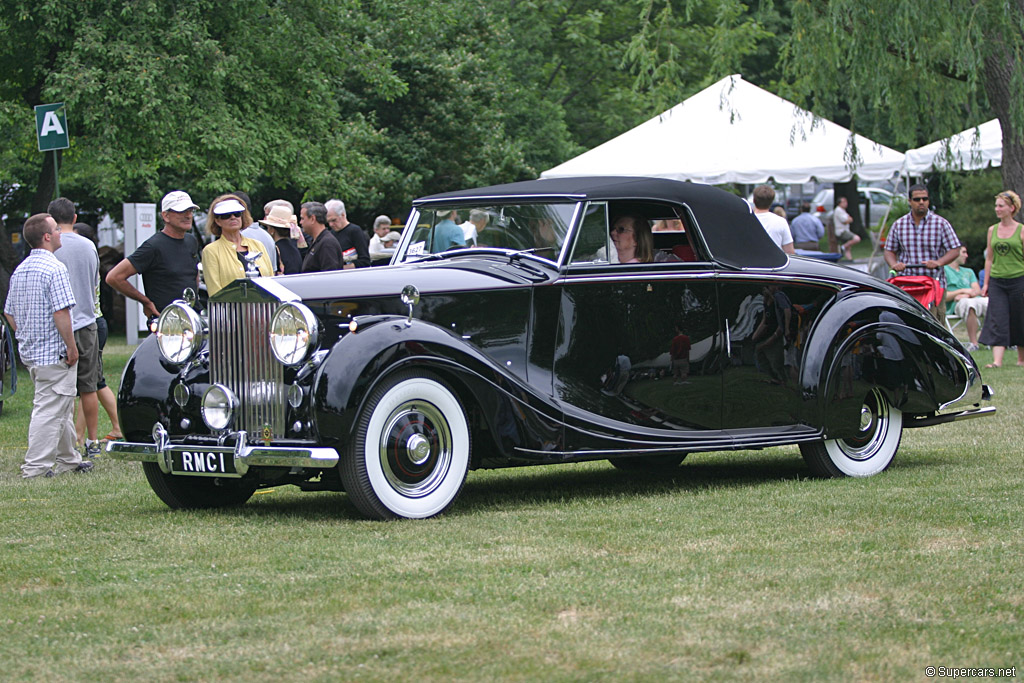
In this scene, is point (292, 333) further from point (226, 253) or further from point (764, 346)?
point (764, 346)

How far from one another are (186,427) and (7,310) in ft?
10.1

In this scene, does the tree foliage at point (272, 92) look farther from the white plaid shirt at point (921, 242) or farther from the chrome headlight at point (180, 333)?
the chrome headlight at point (180, 333)

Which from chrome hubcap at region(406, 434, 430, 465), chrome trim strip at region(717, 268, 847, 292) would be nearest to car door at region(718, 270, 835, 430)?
chrome trim strip at region(717, 268, 847, 292)

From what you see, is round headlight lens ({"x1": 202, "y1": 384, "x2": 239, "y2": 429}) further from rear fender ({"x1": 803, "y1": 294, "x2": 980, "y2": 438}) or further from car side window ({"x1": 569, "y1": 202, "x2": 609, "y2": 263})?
rear fender ({"x1": 803, "y1": 294, "x2": 980, "y2": 438})

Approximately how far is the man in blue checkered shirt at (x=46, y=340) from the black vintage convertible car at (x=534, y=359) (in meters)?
1.96

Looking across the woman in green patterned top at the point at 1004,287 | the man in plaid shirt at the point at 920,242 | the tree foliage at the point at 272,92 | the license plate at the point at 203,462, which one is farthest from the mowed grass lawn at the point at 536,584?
the tree foliage at the point at 272,92

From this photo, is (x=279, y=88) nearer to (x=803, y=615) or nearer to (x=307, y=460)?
(x=307, y=460)

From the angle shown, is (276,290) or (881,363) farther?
(881,363)

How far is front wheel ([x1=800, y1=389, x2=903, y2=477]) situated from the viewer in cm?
787

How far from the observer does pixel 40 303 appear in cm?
868

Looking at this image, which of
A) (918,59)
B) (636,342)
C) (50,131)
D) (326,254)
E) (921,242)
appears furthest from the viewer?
(918,59)

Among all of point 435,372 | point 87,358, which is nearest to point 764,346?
point 435,372

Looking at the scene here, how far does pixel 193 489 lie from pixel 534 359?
1.96 meters

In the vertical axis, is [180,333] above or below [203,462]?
above
